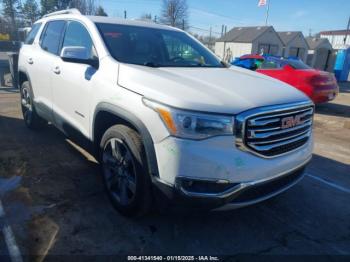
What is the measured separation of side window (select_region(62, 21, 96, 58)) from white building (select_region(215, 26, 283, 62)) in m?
36.9

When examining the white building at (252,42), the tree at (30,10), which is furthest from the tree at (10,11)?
the white building at (252,42)

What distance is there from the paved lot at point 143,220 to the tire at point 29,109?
102 cm

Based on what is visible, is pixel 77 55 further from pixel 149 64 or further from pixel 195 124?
pixel 195 124

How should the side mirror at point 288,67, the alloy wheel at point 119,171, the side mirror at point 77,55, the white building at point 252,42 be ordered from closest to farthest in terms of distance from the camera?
1. the alloy wheel at point 119,171
2. the side mirror at point 77,55
3. the side mirror at point 288,67
4. the white building at point 252,42

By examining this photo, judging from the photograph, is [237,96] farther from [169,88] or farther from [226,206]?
[226,206]

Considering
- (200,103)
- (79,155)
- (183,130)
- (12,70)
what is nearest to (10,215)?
(79,155)

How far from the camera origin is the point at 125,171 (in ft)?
9.42

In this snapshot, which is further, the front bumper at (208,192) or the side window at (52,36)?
the side window at (52,36)

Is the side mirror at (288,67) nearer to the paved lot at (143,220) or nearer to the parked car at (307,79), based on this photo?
the parked car at (307,79)

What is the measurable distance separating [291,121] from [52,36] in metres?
3.64

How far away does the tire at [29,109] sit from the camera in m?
5.14

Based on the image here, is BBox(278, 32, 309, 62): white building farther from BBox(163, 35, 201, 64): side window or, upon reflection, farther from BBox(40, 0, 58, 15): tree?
BBox(163, 35, 201, 64): side window

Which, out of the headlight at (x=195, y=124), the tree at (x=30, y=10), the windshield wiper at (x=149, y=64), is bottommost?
the headlight at (x=195, y=124)

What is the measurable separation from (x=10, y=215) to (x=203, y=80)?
7.46 ft
